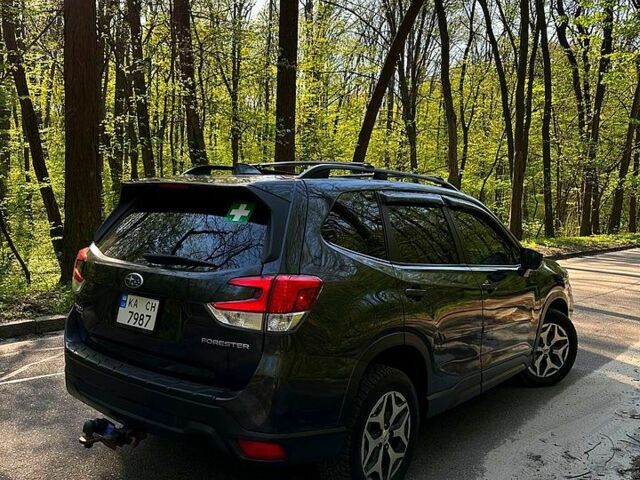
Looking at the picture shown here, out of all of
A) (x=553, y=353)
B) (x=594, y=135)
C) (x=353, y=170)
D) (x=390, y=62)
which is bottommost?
(x=553, y=353)

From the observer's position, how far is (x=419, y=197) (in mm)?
3623

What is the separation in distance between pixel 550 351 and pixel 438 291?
2.33 meters

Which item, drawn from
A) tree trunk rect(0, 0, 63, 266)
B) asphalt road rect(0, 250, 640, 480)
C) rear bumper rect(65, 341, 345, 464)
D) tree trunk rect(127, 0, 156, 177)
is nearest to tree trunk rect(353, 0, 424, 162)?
tree trunk rect(127, 0, 156, 177)

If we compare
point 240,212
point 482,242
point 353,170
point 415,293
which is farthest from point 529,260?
point 240,212

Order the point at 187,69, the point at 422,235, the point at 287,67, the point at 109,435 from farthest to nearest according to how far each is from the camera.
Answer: the point at 187,69
the point at 287,67
the point at 422,235
the point at 109,435

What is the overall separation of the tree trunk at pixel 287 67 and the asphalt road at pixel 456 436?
6.02 metres

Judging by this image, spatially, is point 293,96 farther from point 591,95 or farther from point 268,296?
point 591,95

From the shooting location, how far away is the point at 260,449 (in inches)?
96.3

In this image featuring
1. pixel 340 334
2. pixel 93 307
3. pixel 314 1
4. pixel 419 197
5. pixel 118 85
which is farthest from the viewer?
pixel 314 1

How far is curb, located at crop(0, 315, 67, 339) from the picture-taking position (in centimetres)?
588

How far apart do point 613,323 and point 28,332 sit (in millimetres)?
7598

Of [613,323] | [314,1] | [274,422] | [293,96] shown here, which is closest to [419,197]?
[274,422]

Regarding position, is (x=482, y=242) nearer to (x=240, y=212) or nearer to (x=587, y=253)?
(x=240, y=212)

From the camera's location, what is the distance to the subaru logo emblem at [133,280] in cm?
279
